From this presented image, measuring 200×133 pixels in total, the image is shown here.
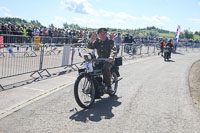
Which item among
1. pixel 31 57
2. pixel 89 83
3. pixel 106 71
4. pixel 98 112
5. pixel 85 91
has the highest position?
pixel 106 71

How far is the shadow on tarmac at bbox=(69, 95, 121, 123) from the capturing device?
5.42m

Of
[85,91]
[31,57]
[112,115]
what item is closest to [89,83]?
[85,91]

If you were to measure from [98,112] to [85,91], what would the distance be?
0.62 meters

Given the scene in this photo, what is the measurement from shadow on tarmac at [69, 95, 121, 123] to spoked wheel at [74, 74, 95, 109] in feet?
0.56

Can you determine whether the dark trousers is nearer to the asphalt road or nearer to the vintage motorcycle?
the vintage motorcycle

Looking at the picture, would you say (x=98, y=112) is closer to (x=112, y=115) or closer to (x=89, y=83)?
(x=112, y=115)

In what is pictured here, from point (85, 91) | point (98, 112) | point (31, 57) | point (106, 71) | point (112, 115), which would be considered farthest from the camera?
point (31, 57)

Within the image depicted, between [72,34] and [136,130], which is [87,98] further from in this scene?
[72,34]

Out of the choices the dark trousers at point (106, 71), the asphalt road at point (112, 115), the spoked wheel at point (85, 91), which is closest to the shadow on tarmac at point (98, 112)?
the asphalt road at point (112, 115)

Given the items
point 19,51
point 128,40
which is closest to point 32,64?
point 19,51

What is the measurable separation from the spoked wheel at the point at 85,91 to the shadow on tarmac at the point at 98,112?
169 millimetres

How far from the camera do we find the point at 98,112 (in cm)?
588

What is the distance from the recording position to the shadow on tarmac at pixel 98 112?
17.8ft

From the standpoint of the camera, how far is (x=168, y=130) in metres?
4.93
